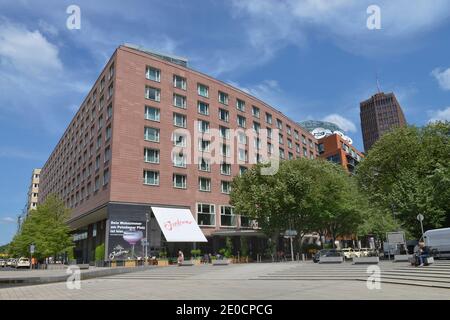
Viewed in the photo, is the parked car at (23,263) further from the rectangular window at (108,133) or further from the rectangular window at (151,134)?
the rectangular window at (151,134)

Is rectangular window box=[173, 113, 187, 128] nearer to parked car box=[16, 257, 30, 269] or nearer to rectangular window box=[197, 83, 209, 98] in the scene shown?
rectangular window box=[197, 83, 209, 98]

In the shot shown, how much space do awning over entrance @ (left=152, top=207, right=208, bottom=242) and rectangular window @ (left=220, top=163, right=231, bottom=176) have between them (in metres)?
9.32

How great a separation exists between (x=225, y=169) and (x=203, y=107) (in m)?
8.75

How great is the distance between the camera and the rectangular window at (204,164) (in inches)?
2008

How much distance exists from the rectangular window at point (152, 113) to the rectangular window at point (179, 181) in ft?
23.1

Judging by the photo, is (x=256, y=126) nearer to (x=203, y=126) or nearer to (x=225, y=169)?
(x=225, y=169)

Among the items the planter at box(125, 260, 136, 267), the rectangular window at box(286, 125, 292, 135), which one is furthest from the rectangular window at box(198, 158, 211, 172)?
the rectangular window at box(286, 125, 292, 135)

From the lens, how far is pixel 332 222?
51688 millimetres

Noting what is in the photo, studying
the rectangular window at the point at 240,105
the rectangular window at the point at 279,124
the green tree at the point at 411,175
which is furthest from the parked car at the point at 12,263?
the green tree at the point at 411,175

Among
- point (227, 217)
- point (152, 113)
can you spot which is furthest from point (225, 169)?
point (152, 113)

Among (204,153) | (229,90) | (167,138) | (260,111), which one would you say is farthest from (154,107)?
(260,111)

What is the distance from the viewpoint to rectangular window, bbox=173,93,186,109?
166ft
